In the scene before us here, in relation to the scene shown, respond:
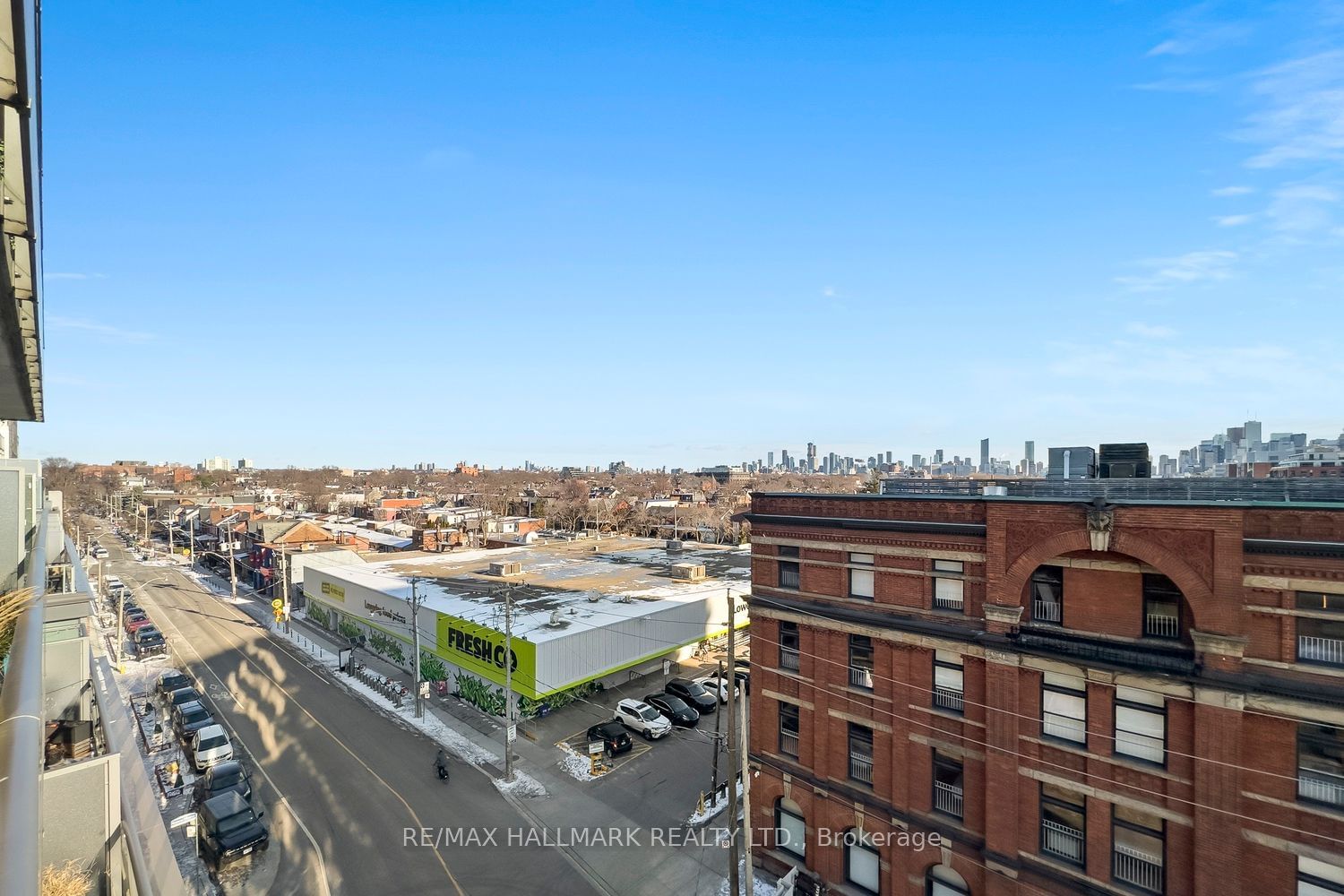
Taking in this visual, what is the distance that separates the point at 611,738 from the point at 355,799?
384 inches

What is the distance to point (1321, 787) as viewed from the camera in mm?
12938

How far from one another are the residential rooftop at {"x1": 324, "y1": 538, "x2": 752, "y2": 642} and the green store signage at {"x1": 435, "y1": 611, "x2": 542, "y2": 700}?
578mm

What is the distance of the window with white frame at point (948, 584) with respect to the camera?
17.6 metres

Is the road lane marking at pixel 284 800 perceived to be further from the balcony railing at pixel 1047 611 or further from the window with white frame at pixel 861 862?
the balcony railing at pixel 1047 611

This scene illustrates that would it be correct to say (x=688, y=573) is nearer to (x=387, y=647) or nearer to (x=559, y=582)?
(x=559, y=582)

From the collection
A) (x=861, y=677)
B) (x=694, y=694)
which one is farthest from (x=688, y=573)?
(x=861, y=677)

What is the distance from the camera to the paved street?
65.3ft

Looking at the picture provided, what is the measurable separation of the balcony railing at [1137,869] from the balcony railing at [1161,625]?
194 inches

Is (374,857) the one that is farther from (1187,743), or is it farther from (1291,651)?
(1291,651)

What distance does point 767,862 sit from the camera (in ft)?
69.7

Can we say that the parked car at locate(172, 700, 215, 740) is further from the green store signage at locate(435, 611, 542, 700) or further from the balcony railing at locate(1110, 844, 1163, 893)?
the balcony railing at locate(1110, 844, 1163, 893)

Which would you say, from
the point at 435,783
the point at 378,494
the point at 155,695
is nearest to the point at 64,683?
the point at 435,783

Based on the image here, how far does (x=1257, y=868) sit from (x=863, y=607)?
9427 mm

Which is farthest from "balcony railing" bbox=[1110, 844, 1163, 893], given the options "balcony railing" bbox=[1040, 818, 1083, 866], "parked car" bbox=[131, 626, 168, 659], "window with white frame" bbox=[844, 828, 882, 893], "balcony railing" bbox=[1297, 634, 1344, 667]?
"parked car" bbox=[131, 626, 168, 659]
